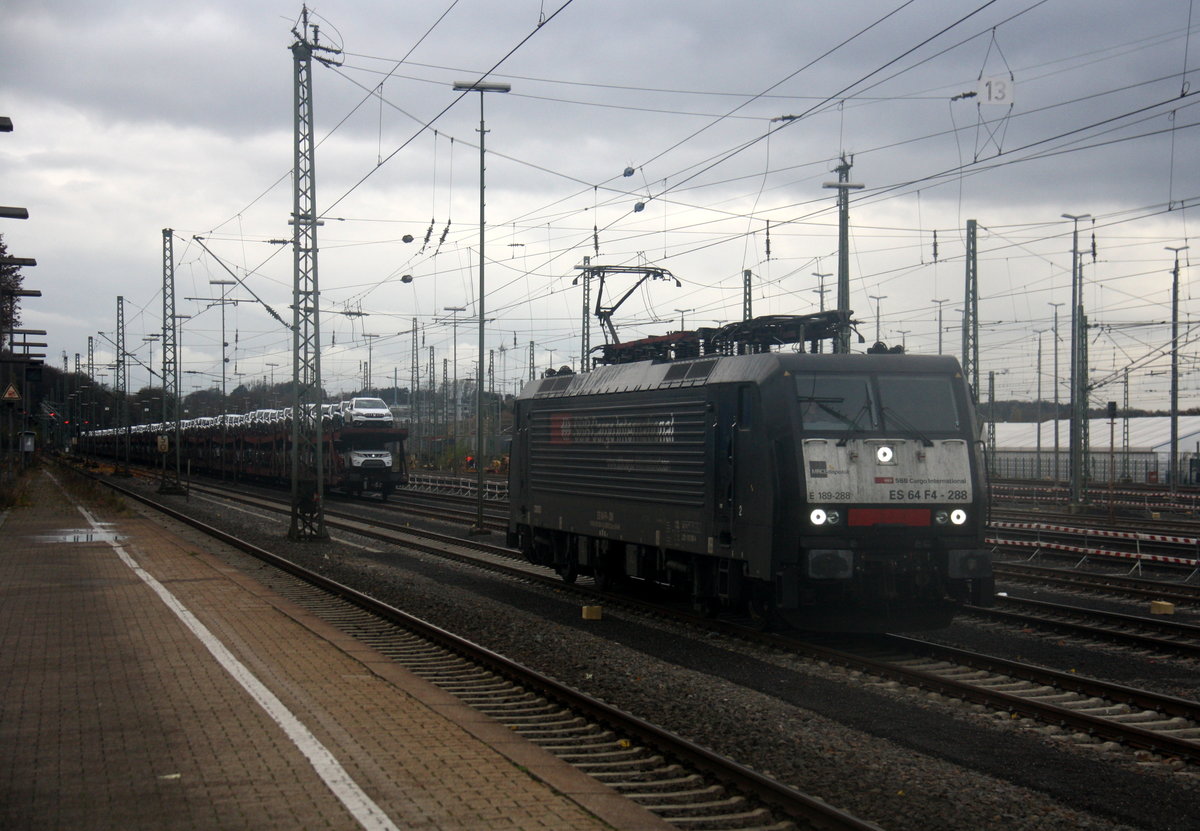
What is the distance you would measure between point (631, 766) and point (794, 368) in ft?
19.4

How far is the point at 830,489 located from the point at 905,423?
131cm

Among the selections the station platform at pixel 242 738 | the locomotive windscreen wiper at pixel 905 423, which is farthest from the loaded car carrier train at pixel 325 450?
the locomotive windscreen wiper at pixel 905 423

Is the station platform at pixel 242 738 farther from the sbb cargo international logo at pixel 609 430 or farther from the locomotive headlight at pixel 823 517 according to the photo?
the sbb cargo international logo at pixel 609 430

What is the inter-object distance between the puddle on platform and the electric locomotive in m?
16.5

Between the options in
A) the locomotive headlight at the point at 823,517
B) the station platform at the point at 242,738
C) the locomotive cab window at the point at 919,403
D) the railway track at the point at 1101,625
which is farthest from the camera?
the locomotive cab window at the point at 919,403

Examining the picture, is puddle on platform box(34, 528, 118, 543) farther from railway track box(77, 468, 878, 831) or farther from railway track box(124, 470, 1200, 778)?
railway track box(124, 470, 1200, 778)

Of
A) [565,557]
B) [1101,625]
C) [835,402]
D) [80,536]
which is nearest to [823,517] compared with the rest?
[835,402]

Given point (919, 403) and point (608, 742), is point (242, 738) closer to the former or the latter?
point (608, 742)

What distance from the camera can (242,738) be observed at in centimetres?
807

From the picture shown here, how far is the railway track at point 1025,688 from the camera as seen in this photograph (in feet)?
28.8

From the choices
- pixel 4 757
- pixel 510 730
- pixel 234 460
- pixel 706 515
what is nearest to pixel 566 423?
pixel 706 515

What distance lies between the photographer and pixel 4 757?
7570mm

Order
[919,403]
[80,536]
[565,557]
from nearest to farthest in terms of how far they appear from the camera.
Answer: [919,403], [565,557], [80,536]

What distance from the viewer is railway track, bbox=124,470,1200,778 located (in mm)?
8789
